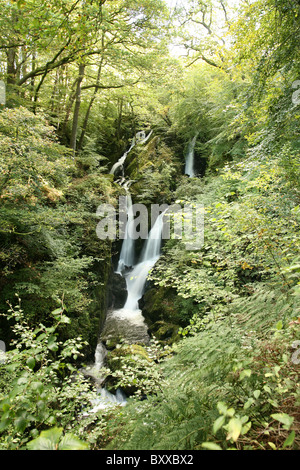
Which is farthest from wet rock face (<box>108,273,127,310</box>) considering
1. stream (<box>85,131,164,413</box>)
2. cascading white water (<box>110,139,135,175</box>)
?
cascading white water (<box>110,139,135,175</box>)

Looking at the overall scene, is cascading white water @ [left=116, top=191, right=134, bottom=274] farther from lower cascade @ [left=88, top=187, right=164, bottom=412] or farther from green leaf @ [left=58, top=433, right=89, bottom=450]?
green leaf @ [left=58, top=433, right=89, bottom=450]

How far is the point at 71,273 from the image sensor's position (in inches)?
227

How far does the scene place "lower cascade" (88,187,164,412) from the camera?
601 cm

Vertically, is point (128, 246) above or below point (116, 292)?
above

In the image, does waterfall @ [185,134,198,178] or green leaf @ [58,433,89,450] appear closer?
green leaf @ [58,433,89,450]

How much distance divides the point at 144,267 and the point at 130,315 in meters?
2.37

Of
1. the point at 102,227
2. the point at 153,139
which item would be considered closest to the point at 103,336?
the point at 102,227

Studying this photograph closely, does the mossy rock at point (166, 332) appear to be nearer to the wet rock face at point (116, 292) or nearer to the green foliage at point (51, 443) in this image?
the wet rock face at point (116, 292)

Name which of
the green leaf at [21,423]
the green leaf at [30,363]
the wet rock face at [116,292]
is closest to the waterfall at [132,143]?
the wet rock face at [116,292]

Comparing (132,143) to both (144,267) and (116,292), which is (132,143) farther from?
(116,292)

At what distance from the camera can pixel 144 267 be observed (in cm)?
1064

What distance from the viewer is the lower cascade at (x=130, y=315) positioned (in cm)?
601

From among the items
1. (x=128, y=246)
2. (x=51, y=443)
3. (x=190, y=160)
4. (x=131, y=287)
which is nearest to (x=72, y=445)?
(x=51, y=443)
